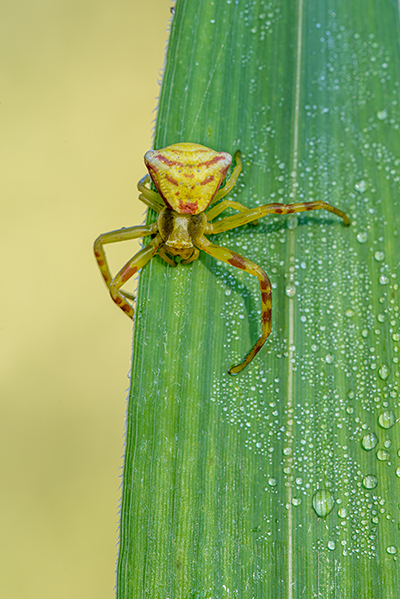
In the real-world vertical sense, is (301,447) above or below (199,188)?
below

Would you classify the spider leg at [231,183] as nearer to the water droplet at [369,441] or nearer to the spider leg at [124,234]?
the spider leg at [124,234]

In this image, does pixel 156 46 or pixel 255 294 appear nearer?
pixel 255 294

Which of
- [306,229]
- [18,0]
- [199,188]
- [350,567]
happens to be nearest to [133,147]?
[18,0]

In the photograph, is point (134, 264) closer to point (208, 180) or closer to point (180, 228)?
point (180, 228)

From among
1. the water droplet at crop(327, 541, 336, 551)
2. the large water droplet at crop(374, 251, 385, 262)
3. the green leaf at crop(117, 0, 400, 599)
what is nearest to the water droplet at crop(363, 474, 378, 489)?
the green leaf at crop(117, 0, 400, 599)

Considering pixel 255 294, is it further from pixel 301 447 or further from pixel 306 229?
pixel 301 447
